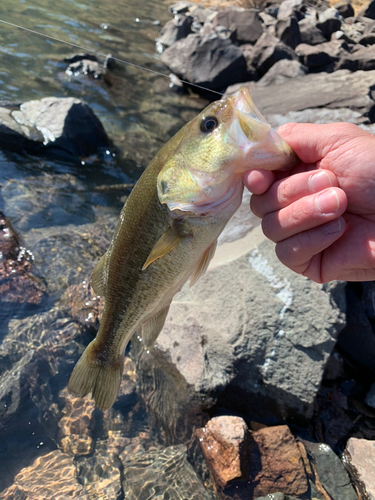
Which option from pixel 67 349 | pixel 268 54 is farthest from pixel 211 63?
pixel 67 349

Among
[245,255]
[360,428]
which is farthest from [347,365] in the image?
[245,255]

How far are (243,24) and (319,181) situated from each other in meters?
15.9

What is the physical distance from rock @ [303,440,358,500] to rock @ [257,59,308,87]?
10178 mm

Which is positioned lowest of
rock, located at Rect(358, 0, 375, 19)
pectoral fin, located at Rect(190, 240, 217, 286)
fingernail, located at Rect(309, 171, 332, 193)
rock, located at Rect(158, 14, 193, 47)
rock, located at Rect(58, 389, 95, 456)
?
rock, located at Rect(58, 389, 95, 456)

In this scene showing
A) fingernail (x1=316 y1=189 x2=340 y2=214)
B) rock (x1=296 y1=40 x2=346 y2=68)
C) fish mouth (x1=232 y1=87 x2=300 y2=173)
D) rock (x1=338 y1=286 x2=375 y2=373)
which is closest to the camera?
fish mouth (x1=232 y1=87 x2=300 y2=173)

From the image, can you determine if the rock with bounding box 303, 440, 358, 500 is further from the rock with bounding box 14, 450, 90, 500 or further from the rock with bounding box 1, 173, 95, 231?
the rock with bounding box 1, 173, 95, 231

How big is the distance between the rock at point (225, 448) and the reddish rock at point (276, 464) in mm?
136

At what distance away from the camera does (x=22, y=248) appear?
5410 mm

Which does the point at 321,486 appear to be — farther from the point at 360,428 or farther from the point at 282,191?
the point at 282,191

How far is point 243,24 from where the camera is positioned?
Answer: 15172mm

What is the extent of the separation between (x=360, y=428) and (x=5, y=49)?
12.8 metres

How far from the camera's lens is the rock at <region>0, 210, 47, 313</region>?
4.85 meters

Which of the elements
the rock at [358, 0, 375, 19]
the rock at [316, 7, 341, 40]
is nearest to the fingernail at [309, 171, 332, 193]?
the rock at [316, 7, 341, 40]

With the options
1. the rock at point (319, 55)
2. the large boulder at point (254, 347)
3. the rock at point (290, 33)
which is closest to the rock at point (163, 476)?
the large boulder at point (254, 347)
